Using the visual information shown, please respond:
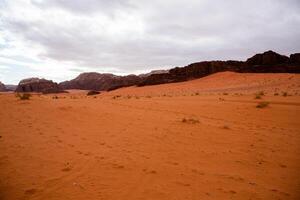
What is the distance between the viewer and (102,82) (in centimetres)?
7769

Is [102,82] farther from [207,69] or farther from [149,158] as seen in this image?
[149,158]

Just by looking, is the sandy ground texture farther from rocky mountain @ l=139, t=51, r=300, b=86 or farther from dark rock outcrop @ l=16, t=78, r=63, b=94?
dark rock outcrop @ l=16, t=78, r=63, b=94

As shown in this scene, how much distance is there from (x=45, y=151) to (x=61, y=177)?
6.22 feet

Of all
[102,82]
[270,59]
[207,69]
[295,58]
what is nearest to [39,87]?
[102,82]

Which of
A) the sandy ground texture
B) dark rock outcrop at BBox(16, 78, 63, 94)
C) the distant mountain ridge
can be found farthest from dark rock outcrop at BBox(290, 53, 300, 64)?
dark rock outcrop at BBox(16, 78, 63, 94)

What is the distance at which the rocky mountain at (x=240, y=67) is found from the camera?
138 ft

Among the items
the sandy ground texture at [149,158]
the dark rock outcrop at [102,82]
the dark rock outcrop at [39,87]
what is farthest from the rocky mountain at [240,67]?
the sandy ground texture at [149,158]

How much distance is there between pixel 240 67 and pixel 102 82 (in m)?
41.4

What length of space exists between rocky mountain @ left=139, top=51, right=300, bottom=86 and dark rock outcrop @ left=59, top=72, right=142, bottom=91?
27.0ft

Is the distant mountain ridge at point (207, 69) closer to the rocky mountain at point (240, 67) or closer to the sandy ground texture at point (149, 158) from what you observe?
the rocky mountain at point (240, 67)

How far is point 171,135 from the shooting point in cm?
862

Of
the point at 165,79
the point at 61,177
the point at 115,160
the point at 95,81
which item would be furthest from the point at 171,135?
the point at 95,81

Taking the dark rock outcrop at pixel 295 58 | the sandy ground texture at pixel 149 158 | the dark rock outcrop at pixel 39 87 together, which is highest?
the dark rock outcrop at pixel 295 58

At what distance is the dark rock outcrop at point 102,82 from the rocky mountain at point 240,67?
324 inches
